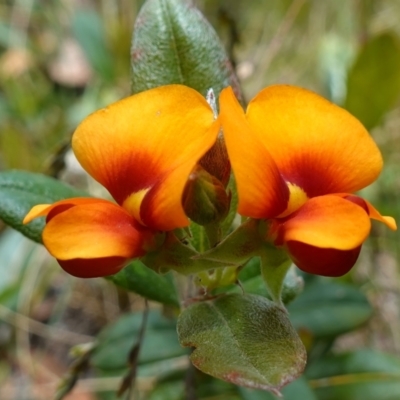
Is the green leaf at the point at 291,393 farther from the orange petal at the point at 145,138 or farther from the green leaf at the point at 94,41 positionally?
the green leaf at the point at 94,41

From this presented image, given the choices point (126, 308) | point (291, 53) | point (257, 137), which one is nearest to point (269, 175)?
point (257, 137)

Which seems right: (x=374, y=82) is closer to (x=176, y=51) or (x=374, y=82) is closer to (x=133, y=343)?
(x=176, y=51)

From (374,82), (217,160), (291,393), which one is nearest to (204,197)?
(217,160)

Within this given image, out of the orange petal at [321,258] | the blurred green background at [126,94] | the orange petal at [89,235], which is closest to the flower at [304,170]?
the orange petal at [321,258]

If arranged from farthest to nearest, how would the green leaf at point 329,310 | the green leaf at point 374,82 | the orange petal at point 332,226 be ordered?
1. the green leaf at point 374,82
2. the green leaf at point 329,310
3. the orange petal at point 332,226

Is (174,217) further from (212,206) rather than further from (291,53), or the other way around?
(291,53)

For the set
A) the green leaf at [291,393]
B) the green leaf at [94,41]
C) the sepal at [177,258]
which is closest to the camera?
the sepal at [177,258]
